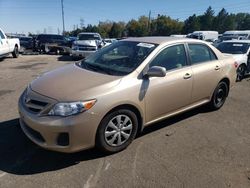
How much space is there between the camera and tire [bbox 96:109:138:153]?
3.79 m

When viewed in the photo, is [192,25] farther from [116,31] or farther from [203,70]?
[203,70]

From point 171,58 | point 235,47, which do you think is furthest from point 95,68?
point 235,47

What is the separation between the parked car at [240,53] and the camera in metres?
9.85

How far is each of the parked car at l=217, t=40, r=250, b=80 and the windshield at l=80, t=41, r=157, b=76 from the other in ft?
19.9

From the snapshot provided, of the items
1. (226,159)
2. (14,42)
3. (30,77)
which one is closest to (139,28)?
(14,42)

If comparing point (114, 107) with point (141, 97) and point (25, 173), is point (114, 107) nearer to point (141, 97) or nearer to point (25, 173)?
point (141, 97)

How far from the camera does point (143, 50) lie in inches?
180

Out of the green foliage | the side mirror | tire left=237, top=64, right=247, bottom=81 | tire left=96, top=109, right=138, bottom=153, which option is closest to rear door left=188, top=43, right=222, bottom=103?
the side mirror

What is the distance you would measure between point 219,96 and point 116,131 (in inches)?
121

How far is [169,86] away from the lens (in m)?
4.54

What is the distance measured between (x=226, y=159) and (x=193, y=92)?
1500 millimetres

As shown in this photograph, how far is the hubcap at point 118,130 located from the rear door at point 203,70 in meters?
1.67

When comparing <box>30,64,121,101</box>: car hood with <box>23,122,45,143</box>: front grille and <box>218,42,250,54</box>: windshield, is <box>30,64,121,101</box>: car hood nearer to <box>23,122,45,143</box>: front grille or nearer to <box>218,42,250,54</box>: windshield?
<box>23,122,45,143</box>: front grille

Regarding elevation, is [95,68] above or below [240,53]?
above
